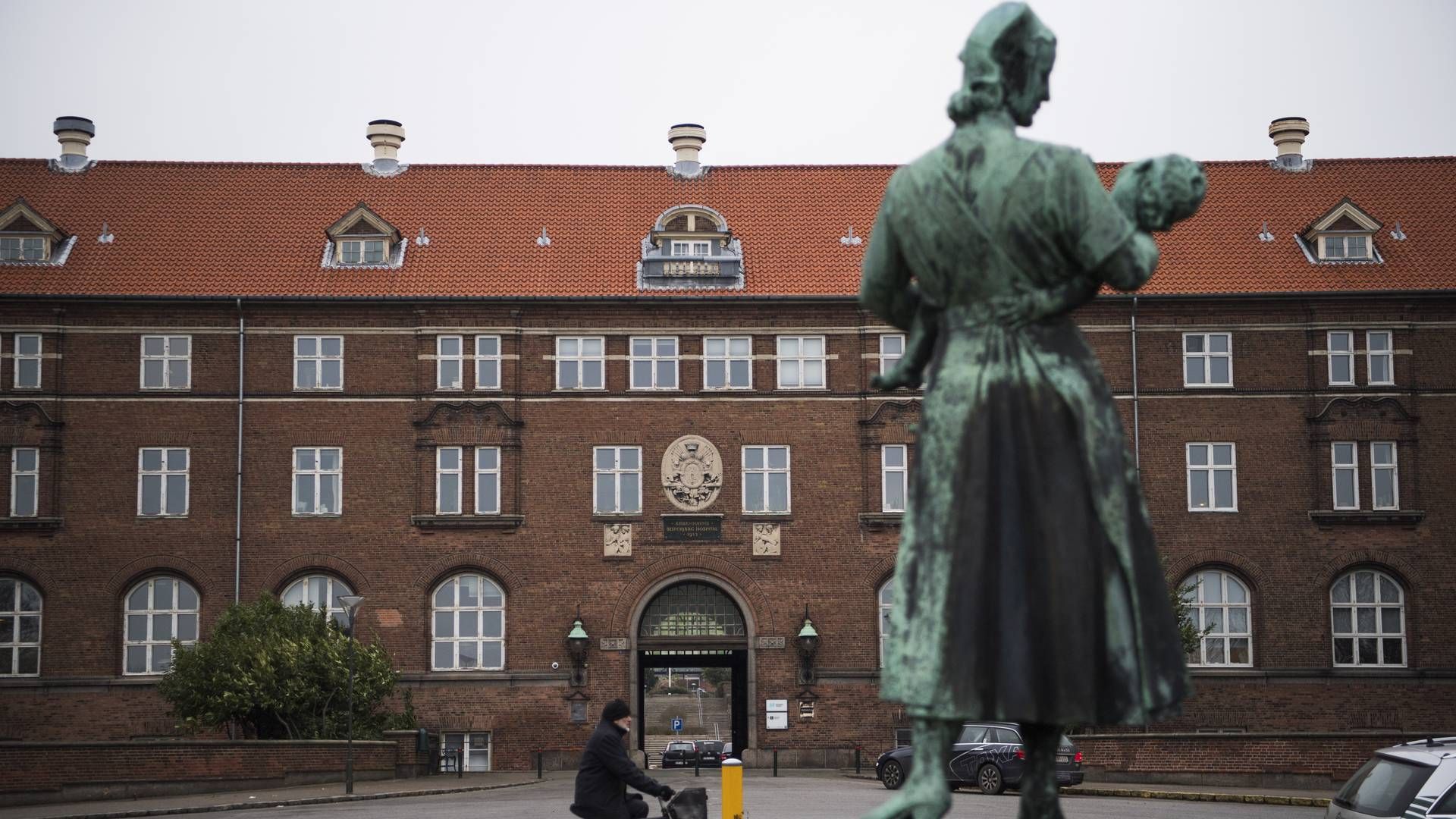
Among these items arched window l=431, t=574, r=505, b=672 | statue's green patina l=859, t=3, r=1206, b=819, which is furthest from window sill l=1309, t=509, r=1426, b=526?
statue's green patina l=859, t=3, r=1206, b=819

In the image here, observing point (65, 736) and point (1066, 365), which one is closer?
point (1066, 365)

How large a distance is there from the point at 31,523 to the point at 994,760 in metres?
25.0

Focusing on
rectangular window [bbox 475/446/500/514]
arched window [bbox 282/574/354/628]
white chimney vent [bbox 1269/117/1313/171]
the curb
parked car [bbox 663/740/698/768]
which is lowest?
parked car [bbox 663/740/698/768]

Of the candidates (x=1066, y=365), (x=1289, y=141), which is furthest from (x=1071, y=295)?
(x=1289, y=141)

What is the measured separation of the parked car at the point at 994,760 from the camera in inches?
1339

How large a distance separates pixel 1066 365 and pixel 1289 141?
5015 centimetres

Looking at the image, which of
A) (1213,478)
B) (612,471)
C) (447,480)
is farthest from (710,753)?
(1213,478)

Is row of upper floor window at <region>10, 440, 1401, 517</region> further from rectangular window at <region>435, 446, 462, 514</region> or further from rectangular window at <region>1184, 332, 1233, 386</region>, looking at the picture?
rectangular window at <region>1184, 332, 1233, 386</region>

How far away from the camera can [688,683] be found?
117875mm

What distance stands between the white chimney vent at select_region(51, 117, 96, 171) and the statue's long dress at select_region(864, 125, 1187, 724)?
49.9 meters

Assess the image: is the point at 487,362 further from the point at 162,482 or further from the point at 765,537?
the point at 162,482

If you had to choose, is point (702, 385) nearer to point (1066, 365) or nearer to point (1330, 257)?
point (1330, 257)

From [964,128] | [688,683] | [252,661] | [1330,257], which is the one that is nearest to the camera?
[964,128]

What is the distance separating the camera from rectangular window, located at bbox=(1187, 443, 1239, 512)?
47.9m
